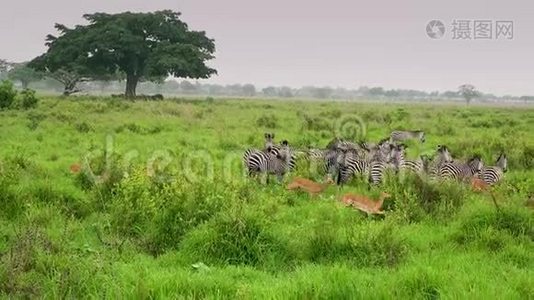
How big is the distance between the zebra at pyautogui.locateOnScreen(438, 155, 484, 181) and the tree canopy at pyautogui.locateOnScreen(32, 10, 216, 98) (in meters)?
37.1

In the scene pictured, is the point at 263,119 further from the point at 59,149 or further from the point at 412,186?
the point at 412,186

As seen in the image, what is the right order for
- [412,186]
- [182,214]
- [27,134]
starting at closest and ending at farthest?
[182,214] < [412,186] < [27,134]

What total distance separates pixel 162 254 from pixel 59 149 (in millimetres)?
10106

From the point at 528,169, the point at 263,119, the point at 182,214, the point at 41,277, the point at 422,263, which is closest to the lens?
the point at 41,277

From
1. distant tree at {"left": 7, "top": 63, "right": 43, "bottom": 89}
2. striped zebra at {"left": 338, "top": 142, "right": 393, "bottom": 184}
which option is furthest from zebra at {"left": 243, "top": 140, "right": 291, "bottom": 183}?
distant tree at {"left": 7, "top": 63, "right": 43, "bottom": 89}

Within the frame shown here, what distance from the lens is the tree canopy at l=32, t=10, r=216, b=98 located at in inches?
1940

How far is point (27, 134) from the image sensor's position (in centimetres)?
1897

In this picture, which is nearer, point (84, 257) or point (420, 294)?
point (420, 294)

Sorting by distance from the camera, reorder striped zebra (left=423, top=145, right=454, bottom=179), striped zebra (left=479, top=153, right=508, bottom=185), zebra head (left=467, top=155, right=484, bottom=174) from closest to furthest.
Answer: striped zebra (left=423, top=145, right=454, bottom=179) → striped zebra (left=479, top=153, right=508, bottom=185) → zebra head (left=467, top=155, right=484, bottom=174)

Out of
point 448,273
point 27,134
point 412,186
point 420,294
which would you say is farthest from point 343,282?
point 27,134

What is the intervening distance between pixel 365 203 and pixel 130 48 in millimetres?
42738

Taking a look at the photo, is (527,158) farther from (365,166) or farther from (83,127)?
(83,127)

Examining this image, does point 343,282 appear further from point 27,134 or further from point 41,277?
point 27,134

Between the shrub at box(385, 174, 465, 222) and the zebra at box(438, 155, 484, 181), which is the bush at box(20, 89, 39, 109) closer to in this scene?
the zebra at box(438, 155, 484, 181)
